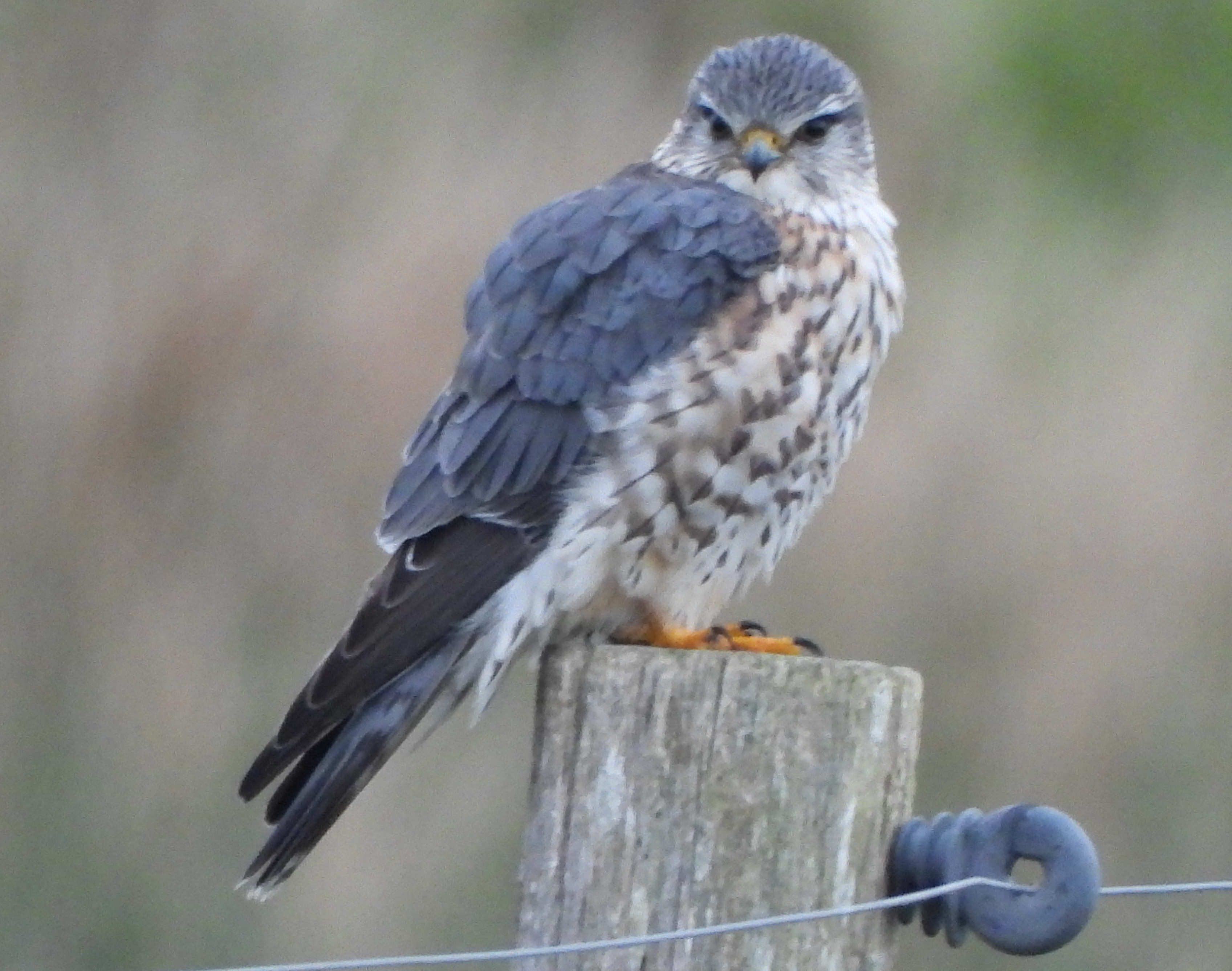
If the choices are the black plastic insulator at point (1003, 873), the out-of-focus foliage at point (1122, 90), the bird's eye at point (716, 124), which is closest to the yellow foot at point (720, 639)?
Answer: the black plastic insulator at point (1003, 873)

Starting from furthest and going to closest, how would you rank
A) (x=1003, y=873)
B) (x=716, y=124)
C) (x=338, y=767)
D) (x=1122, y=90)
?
(x=1122, y=90) < (x=716, y=124) < (x=338, y=767) < (x=1003, y=873)

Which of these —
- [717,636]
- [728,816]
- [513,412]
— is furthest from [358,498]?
[728,816]

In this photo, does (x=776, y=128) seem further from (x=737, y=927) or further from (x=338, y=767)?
(x=737, y=927)

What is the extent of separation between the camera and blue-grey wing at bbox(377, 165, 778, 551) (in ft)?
9.67

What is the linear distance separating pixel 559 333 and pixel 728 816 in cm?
110

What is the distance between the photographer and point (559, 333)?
9.80 ft

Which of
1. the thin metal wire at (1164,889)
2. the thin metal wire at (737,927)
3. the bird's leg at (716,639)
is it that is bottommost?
the thin metal wire at (737,927)

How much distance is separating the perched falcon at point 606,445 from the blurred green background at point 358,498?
4.62ft

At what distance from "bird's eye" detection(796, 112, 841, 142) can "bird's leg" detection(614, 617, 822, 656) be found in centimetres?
84

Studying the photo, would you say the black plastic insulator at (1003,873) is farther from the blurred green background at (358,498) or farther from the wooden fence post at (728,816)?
the blurred green background at (358,498)

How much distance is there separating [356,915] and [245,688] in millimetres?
538

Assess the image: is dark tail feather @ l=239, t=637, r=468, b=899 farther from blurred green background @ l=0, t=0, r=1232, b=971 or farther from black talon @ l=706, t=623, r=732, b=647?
blurred green background @ l=0, t=0, r=1232, b=971

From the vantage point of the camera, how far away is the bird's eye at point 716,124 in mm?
3412

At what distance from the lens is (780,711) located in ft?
6.73
